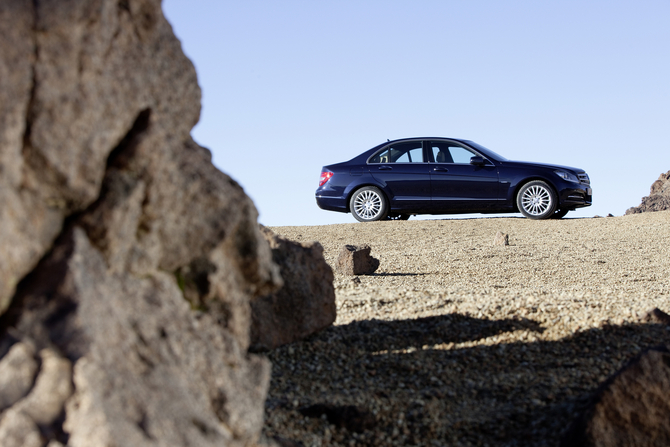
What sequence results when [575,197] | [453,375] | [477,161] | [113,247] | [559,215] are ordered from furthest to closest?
[559,215]
[575,197]
[477,161]
[453,375]
[113,247]

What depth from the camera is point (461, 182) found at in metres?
12.5

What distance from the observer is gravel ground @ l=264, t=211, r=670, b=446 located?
3385 mm

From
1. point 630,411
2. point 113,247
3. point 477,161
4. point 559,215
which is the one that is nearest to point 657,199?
point 559,215

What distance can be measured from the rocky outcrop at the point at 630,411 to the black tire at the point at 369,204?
9.81 meters

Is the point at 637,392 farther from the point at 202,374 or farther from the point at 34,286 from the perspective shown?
the point at 34,286

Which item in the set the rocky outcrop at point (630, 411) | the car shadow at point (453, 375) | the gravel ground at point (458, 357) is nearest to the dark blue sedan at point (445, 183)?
the gravel ground at point (458, 357)

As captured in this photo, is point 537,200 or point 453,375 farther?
point 537,200

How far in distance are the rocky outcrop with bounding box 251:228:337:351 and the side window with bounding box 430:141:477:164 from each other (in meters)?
8.39

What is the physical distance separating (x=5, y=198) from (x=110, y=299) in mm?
463

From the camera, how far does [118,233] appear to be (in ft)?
7.57

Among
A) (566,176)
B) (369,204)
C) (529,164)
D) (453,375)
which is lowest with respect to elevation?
(453,375)

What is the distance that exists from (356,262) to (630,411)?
5.08m

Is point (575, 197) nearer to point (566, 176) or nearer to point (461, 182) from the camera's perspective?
point (566, 176)

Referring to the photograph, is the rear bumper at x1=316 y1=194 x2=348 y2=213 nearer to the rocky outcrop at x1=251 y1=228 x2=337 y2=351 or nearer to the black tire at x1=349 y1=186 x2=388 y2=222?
the black tire at x1=349 y1=186 x2=388 y2=222
